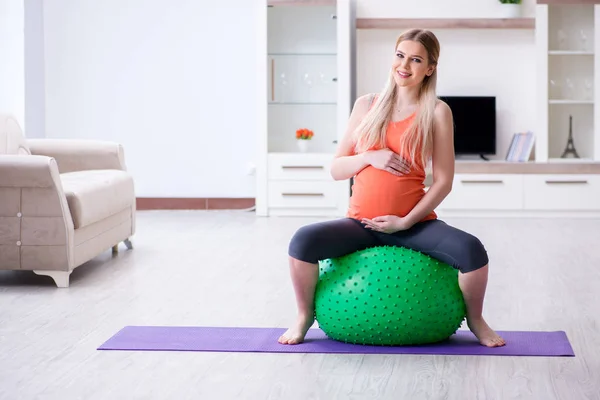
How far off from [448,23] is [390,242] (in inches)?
172

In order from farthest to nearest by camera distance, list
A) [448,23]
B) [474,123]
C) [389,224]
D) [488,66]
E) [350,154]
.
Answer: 1. [488,66]
2. [474,123]
3. [448,23]
4. [350,154]
5. [389,224]

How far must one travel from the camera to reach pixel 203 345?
2.84 m

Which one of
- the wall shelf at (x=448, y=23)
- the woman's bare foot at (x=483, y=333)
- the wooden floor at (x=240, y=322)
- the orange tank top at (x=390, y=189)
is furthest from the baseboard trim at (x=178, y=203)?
the woman's bare foot at (x=483, y=333)

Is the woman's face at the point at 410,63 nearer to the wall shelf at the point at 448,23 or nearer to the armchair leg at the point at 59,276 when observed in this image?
the armchair leg at the point at 59,276

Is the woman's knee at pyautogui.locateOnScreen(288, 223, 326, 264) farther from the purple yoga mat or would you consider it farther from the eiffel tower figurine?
the eiffel tower figurine

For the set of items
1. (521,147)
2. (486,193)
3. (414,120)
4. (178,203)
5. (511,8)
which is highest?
(511,8)

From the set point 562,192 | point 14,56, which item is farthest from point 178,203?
point 562,192

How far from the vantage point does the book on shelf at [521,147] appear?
6.87 meters

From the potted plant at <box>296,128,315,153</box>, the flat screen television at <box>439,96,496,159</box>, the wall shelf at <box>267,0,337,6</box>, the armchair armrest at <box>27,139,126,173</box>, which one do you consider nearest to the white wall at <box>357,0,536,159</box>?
the flat screen television at <box>439,96,496,159</box>

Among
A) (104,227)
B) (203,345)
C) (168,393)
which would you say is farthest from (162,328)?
(104,227)

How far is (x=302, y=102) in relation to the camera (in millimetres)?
7008

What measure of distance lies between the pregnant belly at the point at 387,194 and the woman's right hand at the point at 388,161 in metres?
0.02

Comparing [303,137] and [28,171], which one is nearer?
[28,171]

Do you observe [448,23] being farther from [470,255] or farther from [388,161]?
[470,255]
